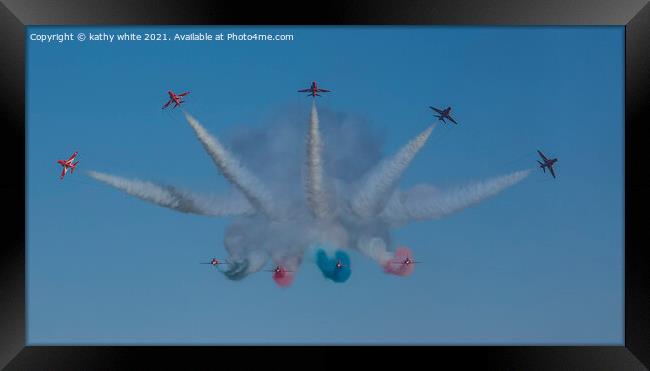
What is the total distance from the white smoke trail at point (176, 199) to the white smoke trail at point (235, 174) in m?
0.19

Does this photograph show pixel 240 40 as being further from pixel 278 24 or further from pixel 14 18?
pixel 14 18

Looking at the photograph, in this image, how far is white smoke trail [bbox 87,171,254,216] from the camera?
12.9 meters

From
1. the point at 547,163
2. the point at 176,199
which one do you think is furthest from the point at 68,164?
the point at 547,163

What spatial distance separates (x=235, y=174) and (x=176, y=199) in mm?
1105

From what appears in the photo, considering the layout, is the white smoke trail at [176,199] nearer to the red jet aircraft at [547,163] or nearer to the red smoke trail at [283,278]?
the red smoke trail at [283,278]

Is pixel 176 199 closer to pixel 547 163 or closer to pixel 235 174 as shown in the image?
pixel 235 174

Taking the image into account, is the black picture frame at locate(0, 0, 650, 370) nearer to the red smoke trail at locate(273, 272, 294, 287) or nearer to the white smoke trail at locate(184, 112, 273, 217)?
the red smoke trail at locate(273, 272, 294, 287)

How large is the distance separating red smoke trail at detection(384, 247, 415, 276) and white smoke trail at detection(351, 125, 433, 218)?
82 centimetres

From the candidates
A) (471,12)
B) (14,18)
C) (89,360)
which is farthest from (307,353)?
(14,18)

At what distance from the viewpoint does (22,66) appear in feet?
41.8

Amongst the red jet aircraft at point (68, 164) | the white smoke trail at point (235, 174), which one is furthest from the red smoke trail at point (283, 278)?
the red jet aircraft at point (68, 164)

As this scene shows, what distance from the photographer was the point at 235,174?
13023mm

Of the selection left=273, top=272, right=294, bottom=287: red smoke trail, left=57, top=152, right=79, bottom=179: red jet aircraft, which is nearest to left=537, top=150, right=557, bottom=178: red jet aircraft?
left=273, top=272, right=294, bottom=287: red smoke trail

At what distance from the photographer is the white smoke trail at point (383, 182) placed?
12.9 meters
